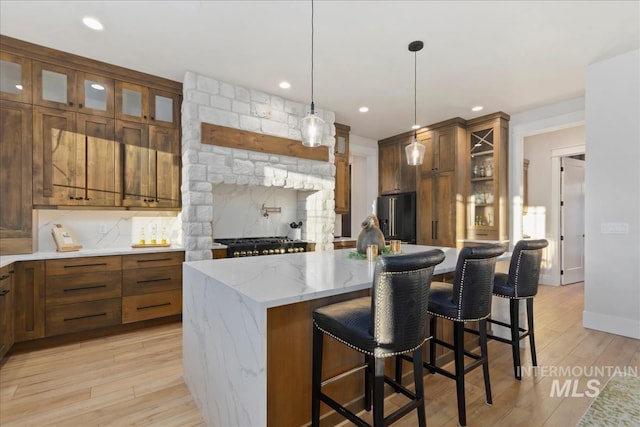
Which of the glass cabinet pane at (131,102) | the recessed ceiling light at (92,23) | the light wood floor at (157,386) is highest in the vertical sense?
the recessed ceiling light at (92,23)

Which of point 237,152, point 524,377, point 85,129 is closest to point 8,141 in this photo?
point 85,129

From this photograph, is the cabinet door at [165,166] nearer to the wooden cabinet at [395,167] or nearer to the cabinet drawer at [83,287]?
the cabinet drawer at [83,287]

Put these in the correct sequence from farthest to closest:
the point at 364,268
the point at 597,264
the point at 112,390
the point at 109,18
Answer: the point at 597,264
the point at 109,18
the point at 112,390
the point at 364,268

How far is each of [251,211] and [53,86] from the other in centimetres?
249

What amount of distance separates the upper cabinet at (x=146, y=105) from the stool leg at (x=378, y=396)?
138 inches

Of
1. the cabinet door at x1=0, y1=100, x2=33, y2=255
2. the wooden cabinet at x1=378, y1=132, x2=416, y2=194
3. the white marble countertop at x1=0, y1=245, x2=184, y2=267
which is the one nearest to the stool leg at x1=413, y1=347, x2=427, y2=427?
the white marble countertop at x1=0, y1=245, x2=184, y2=267

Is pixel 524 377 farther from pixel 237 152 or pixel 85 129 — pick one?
pixel 85 129

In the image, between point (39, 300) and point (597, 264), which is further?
point (597, 264)

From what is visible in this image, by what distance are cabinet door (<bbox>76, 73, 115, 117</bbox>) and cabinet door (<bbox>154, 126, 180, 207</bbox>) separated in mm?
449

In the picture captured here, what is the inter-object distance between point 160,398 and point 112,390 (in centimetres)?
39

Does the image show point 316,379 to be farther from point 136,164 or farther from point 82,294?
point 136,164

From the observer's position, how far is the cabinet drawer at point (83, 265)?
280 cm

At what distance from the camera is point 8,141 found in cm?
279

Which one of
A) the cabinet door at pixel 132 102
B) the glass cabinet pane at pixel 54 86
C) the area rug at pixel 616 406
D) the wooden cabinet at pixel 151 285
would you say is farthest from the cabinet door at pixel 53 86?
the area rug at pixel 616 406
